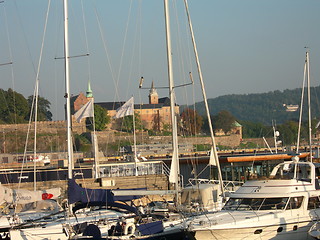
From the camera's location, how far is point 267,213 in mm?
22547

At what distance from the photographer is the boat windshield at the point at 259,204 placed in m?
22.9

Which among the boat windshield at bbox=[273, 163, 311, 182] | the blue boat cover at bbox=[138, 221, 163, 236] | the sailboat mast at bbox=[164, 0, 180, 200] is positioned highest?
the sailboat mast at bbox=[164, 0, 180, 200]

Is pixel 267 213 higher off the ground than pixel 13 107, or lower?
lower

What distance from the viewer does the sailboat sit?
21625 mm

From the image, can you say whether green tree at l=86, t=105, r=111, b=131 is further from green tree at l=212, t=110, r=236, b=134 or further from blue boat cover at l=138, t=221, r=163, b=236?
blue boat cover at l=138, t=221, r=163, b=236

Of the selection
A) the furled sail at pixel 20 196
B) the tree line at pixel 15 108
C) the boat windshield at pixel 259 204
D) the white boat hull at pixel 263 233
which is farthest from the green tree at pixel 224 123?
the white boat hull at pixel 263 233

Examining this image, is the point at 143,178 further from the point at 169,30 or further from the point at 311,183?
the point at 311,183

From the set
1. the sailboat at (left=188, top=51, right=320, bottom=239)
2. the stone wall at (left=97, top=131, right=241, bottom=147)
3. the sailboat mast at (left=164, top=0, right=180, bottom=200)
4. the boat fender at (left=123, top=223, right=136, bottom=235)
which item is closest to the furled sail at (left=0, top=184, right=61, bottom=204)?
the sailboat mast at (left=164, top=0, right=180, bottom=200)

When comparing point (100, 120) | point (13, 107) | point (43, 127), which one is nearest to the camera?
point (43, 127)

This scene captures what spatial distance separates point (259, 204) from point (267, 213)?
59 cm

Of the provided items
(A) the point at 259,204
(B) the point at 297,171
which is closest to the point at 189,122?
(B) the point at 297,171

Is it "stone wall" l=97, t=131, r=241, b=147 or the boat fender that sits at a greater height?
"stone wall" l=97, t=131, r=241, b=147

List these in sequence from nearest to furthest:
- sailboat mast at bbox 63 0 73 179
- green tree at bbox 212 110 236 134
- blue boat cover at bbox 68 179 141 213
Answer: blue boat cover at bbox 68 179 141 213, sailboat mast at bbox 63 0 73 179, green tree at bbox 212 110 236 134

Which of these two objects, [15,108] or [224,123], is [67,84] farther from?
[224,123]
